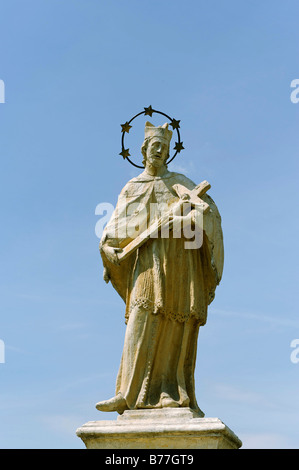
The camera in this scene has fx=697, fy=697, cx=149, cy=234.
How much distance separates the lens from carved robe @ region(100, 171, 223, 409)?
27.7ft

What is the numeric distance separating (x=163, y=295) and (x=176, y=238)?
796 mm

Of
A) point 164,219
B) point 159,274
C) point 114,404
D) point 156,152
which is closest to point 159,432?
point 114,404

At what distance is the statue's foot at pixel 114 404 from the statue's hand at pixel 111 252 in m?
1.72

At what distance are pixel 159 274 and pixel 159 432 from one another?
1.93 meters

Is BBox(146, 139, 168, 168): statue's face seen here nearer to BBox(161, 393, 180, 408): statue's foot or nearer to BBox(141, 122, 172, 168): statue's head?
BBox(141, 122, 172, 168): statue's head

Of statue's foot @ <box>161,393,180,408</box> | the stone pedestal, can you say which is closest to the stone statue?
statue's foot @ <box>161,393,180,408</box>

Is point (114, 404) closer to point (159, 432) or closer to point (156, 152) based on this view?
point (159, 432)

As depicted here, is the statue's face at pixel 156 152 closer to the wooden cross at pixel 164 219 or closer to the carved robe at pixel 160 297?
the carved robe at pixel 160 297

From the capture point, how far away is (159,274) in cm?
869

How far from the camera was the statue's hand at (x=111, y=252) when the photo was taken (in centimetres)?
895

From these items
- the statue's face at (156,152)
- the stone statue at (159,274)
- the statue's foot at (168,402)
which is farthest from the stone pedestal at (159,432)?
the statue's face at (156,152)

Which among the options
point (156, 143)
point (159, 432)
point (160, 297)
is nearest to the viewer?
point (159, 432)
